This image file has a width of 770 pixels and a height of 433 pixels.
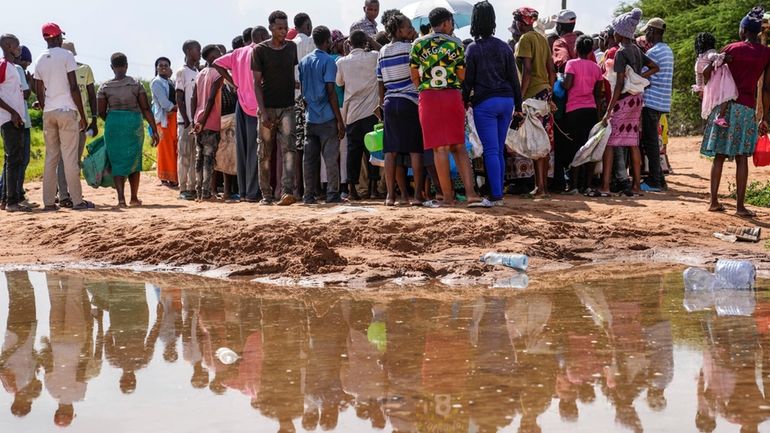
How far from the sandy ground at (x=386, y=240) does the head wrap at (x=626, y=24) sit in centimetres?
166

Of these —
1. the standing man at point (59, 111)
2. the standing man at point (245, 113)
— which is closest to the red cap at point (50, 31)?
the standing man at point (59, 111)

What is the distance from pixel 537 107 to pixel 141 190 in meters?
6.11

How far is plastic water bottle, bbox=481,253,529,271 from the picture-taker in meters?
7.96

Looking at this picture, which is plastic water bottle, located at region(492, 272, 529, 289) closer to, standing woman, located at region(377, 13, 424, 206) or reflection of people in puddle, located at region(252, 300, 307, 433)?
reflection of people in puddle, located at region(252, 300, 307, 433)

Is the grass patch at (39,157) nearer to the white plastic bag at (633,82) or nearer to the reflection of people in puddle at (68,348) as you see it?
the white plastic bag at (633,82)

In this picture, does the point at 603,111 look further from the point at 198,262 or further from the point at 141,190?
the point at 141,190

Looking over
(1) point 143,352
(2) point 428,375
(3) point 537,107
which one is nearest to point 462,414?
(2) point 428,375

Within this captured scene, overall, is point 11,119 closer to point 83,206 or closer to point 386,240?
point 83,206

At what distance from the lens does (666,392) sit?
14.4ft

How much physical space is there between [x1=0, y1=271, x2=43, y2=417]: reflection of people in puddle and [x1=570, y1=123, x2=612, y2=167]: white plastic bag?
546 centimetres

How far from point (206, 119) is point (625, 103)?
4344 millimetres

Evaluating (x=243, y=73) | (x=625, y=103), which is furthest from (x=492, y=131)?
(x=243, y=73)

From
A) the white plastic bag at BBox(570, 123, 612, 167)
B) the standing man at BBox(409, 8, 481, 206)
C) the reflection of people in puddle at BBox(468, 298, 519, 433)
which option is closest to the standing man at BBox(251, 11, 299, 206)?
the standing man at BBox(409, 8, 481, 206)

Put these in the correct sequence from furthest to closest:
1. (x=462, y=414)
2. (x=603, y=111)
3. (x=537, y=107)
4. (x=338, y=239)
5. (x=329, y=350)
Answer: (x=603, y=111)
(x=537, y=107)
(x=338, y=239)
(x=329, y=350)
(x=462, y=414)
